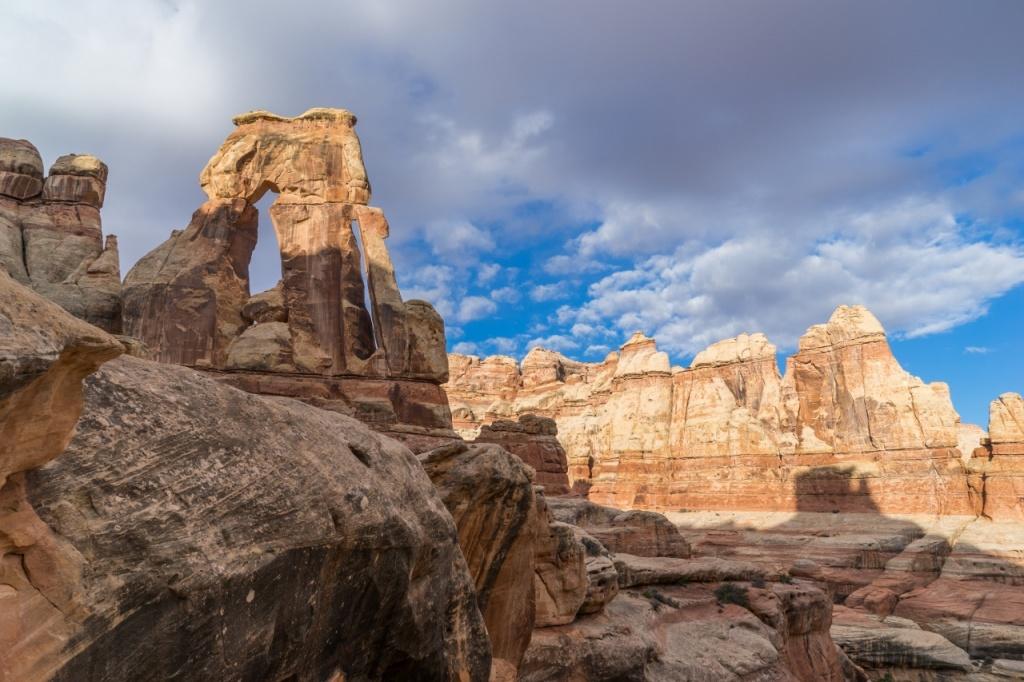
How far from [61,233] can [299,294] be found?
9.85 meters

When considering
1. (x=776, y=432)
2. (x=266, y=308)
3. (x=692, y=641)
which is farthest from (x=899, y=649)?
(x=776, y=432)

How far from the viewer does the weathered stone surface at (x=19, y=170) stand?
83.7 feet

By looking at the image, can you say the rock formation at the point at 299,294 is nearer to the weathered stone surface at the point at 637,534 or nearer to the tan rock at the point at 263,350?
the tan rock at the point at 263,350

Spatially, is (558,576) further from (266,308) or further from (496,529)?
(266,308)

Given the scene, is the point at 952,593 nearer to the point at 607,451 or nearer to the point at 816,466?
the point at 816,466

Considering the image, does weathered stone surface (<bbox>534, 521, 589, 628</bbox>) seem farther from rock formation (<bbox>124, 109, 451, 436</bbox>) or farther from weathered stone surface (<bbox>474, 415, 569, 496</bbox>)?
weathered stone surface (<bbox>474, 415, 569, 496</bbox>)

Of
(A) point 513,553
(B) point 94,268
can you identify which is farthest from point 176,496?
(B) point 94,268

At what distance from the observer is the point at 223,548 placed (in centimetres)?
453

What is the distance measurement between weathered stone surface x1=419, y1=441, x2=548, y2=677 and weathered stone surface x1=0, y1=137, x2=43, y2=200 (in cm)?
2517

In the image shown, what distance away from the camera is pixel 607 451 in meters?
61.1

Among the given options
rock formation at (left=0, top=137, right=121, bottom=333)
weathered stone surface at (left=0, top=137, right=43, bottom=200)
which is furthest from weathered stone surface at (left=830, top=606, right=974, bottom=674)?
weathered stone surface at (left=0, top=137, right=43, bottom=200)

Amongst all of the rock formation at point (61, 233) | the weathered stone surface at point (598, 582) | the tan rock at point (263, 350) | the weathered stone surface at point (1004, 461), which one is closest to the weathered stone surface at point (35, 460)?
the weathered stone surface at point (598, 582)

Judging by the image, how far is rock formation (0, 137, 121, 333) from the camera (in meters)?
23.1

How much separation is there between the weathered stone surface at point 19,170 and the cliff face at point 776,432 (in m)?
46.0
